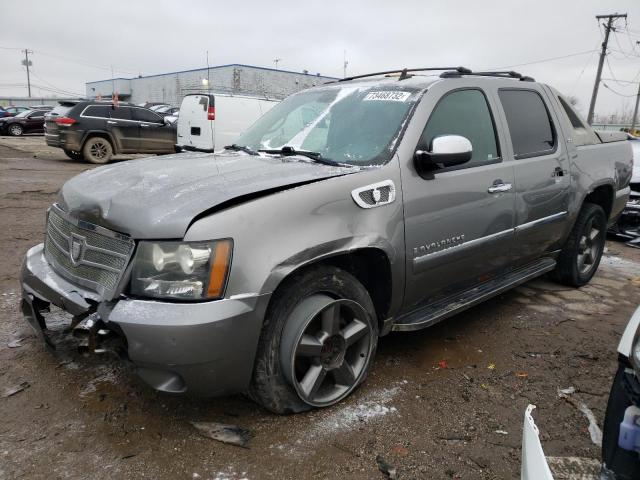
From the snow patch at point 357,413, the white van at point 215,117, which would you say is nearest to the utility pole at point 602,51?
the white van at point 215,117

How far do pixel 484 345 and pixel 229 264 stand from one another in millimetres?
2165

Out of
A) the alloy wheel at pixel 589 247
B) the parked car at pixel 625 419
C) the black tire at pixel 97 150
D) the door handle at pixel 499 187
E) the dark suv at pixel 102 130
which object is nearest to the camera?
the parked car at pixel 625 419

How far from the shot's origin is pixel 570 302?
4367 millimetres

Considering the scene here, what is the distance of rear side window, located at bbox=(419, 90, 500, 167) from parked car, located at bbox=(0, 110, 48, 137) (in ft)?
87.5

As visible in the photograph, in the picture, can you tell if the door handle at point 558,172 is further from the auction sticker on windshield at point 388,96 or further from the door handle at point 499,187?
the auction sticker on windshield at point 388,96

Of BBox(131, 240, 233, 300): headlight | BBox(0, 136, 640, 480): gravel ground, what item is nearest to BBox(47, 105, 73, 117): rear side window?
BBox(0, 136, 640, 480): gravel ground

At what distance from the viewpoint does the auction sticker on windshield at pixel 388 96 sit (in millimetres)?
3057

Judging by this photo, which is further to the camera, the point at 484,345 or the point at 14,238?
the point at 14,238

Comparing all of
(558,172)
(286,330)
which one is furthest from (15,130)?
(286,330)

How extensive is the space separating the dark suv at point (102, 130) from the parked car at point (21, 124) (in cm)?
1313

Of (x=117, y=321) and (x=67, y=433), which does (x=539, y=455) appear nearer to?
(x=117, y=321)

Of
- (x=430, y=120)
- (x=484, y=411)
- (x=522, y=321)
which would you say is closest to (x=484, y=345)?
(x=522, y=321)

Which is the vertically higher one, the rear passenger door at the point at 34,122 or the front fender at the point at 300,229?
the rear passenger door at the point at 34,122

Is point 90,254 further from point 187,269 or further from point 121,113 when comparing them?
point 121,113
